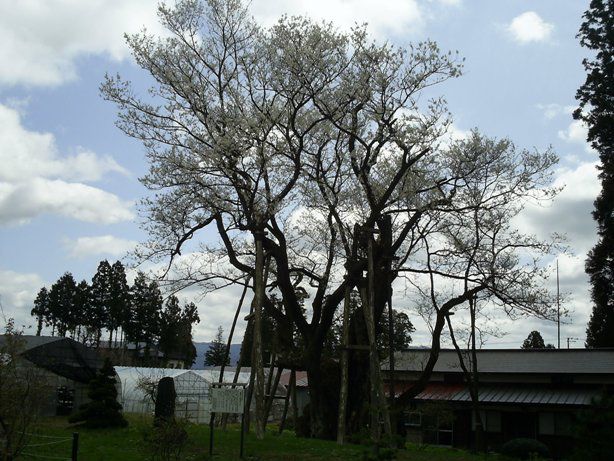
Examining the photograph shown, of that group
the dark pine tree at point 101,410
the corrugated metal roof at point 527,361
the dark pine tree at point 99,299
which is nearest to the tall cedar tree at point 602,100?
the corrugated metal roof at point 527,361

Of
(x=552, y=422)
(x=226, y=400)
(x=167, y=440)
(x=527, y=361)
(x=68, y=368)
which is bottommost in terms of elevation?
(x=552, y=422)

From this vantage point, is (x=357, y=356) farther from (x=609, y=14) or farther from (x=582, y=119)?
(x=609, y=14)

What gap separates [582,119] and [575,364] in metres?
12.4

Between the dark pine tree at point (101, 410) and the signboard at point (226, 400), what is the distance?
9118 mm

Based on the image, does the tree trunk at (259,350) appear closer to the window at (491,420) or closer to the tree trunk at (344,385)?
the tree trunk at (344,385)

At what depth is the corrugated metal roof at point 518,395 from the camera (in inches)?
1120

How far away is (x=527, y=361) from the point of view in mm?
32562

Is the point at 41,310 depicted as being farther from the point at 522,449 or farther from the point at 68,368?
the point at 522,449

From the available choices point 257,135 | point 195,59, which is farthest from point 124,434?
point 195,59

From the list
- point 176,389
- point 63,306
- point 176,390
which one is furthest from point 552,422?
point 63,306

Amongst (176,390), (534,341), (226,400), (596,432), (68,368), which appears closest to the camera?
(596,432)

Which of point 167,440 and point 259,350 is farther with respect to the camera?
point 259,350

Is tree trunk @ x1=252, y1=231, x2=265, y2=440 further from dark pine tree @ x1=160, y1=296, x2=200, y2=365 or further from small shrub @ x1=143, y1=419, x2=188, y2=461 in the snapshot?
dark pine tree @ x1=160, y1=296, x2=200, y2=365

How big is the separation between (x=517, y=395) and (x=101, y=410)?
18452 millimetres
